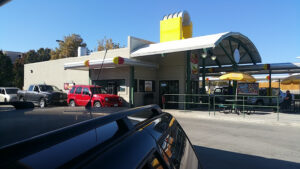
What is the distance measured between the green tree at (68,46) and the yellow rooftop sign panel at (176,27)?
30952 mm

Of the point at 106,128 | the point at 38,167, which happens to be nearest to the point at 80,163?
the point at 38,167

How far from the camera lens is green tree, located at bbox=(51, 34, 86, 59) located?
148ft

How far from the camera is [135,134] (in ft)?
4.52

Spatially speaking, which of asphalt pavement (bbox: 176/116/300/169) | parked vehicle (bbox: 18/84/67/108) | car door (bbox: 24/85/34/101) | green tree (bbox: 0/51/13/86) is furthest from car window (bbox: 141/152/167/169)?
green tree (bbox: 0/51/13/86)

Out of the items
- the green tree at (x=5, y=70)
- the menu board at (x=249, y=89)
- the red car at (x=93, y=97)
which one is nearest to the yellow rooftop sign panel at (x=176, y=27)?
the menu board at (x=249, y=89)

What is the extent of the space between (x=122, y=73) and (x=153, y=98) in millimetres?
3514

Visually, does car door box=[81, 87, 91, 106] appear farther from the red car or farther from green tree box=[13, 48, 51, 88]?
green tree box=[13, 48, 51, 88]

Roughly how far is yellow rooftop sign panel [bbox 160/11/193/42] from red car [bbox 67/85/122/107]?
9.00 m

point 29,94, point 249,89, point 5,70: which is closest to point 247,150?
point 249,89

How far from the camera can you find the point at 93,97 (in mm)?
13969

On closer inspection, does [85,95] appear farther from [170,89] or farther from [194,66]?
[194,66]

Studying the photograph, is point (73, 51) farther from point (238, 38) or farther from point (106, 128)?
point (106, 128)

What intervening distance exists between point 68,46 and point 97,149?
159 ft

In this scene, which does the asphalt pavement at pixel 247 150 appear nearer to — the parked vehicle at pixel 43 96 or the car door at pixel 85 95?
the car door at pixel 85 95
